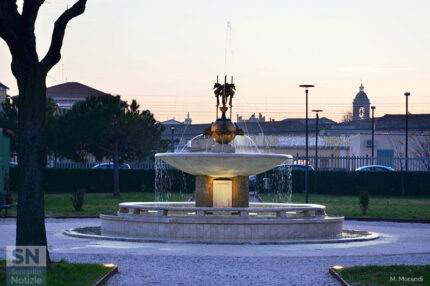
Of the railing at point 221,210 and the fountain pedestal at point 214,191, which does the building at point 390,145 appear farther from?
the railing at point 221,210

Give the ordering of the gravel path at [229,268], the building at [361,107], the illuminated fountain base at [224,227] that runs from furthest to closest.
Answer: the building at [361,107] → the illuminated fountain base at [224,227] → the gravel path at [229,268]

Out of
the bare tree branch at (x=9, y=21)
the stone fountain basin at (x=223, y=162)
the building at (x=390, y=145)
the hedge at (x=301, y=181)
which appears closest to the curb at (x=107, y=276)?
the bare tree branch at (x=9, y=21)

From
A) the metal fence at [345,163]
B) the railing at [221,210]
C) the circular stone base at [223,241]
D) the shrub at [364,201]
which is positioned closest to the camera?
the circular stone base at [223,241]

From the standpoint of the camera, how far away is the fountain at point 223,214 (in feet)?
61.5

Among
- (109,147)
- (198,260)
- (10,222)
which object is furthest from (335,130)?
(198,260)

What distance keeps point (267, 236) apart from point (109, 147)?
90.1 feet

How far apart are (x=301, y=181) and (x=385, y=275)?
3465 centimetres

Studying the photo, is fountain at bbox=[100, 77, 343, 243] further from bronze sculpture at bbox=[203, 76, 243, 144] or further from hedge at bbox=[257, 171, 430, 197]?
hedge at bbox=[257, 171, 430, 197]

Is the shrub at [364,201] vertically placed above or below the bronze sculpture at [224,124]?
below

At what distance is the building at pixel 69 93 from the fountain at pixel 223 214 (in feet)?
281

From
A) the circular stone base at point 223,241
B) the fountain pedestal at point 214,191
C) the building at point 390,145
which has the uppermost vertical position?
the building at point 390,145

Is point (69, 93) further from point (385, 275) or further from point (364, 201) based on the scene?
point (385, 275)

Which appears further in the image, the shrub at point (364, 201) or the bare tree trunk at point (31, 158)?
the shrub at point (364, 201)

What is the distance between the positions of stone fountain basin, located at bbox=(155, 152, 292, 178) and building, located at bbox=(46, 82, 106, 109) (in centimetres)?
8610
